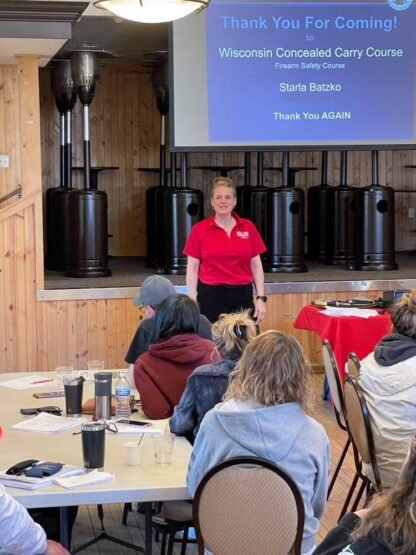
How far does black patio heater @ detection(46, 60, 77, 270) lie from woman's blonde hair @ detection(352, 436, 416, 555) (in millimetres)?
6982

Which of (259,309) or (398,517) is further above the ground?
(398,517)

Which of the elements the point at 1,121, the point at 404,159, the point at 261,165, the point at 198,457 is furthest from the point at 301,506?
the point at 404,159

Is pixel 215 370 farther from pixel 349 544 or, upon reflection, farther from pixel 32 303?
pixel 32 303

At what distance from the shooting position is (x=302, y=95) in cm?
802

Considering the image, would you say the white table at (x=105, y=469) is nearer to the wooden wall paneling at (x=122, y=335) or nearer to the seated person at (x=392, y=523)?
the seated person at (x=392, y=523)

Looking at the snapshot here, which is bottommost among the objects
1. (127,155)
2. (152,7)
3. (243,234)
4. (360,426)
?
(360,426)

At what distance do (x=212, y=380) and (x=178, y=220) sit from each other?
4.87m

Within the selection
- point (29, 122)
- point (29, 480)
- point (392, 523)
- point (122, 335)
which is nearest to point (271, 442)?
point (29, 480)

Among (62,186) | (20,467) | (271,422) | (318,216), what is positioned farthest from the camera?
(318,216)

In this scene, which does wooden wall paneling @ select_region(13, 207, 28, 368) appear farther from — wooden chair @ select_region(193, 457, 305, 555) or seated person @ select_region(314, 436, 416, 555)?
seated person @ select_region(314, 436, 416, 555)

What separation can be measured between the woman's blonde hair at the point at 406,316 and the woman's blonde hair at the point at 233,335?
2.17ft

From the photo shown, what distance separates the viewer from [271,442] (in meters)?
2.82

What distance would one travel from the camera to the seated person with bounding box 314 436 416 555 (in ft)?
→ 5.09

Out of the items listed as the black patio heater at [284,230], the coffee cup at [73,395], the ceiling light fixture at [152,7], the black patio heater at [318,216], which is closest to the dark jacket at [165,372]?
the coffee cup at [73,395]
